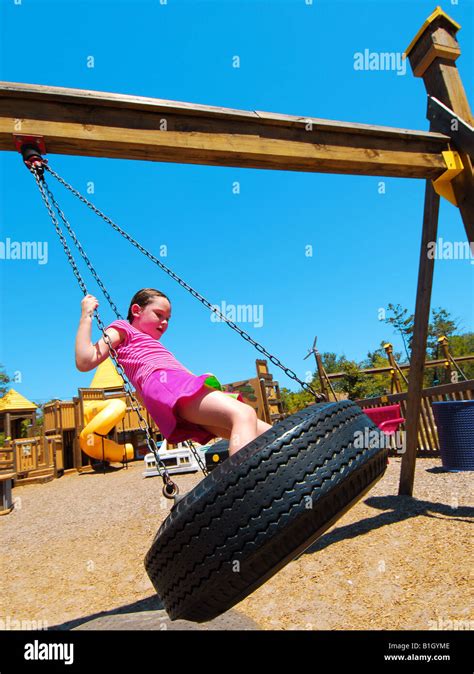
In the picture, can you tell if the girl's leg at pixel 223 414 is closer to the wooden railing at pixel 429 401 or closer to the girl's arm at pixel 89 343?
the girl's arm at pixel 89 343

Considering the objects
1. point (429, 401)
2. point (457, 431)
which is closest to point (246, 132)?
point (457, 431)

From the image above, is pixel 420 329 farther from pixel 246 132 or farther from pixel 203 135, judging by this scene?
pixel 203 135

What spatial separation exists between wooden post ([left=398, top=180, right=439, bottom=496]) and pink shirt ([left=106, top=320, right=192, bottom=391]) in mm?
2938

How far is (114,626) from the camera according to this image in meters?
2.35

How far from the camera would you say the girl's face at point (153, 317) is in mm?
2145

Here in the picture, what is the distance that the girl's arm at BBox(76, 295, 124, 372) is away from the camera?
1928 millimetres

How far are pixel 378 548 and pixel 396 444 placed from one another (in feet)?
15.5

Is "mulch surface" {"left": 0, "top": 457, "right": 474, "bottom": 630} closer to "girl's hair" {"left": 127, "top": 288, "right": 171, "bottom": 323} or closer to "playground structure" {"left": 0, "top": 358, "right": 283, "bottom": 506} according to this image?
"girl's hair" {"left": 127, "top": 288, "right": 171, "bottom": 323}

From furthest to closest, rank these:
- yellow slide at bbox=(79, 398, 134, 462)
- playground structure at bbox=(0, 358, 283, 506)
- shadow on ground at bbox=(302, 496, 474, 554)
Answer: yellow slide at bbox=(79, 398, 134, 462) < playground structure at bbox=(0, 358, 283, 506) < shadow on ground at bbox=(302, 496, 474, 554)

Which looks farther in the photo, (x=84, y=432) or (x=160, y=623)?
(x=84, y=432)

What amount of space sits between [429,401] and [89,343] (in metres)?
6.76

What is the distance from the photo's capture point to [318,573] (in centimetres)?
322
